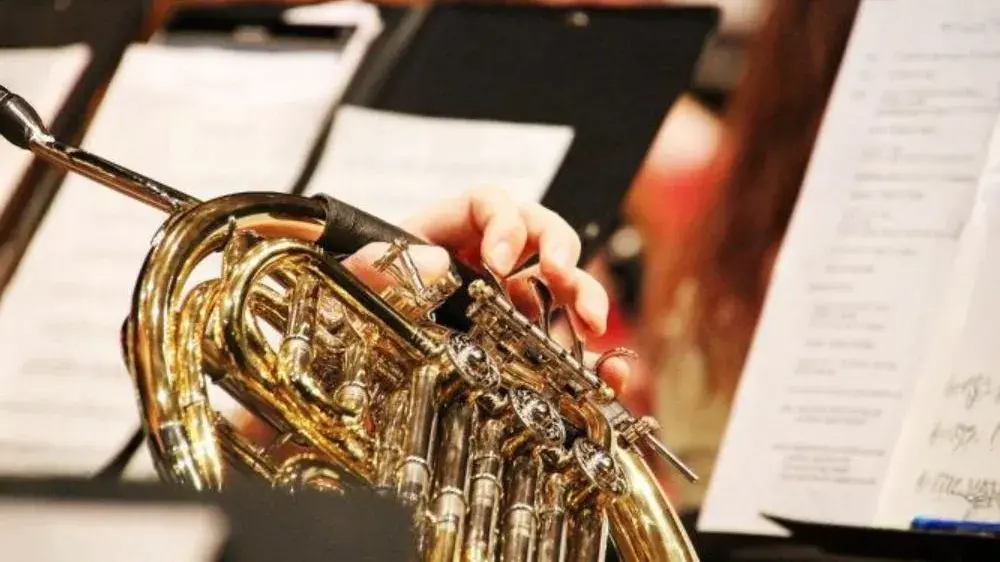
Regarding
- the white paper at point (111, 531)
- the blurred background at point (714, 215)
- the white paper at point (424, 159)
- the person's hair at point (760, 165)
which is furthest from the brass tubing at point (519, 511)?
the person's hair at point (760, 165)

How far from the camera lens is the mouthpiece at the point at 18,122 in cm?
75

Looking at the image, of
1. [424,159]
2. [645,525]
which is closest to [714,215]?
[424,159]

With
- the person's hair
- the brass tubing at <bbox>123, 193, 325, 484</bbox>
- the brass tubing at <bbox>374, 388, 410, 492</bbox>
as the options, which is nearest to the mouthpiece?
the brass tubing at <bbox>123, 193, 325, 484</bbox>

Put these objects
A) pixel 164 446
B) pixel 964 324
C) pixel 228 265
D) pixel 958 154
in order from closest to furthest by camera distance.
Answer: pixel 164 446 < pixel 228 265 < pixel 964 324 < pixel 958 154

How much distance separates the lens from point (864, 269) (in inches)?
52.1

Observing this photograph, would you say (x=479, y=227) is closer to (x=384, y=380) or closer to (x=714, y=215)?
(x=384, y=380)

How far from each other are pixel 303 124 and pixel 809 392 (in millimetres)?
556

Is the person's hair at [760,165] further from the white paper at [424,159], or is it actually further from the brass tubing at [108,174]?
the brass tubing at [108,174]

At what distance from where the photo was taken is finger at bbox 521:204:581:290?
2.96ft

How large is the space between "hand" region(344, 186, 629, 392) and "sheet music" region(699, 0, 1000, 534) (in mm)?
364

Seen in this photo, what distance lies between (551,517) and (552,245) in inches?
8.7

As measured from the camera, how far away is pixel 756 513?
4.03 feet

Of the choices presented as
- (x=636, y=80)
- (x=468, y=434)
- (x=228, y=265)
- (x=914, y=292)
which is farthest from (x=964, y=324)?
(x=228, y=265)

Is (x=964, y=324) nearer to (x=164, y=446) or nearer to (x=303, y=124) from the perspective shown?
(x=303, y=124)
